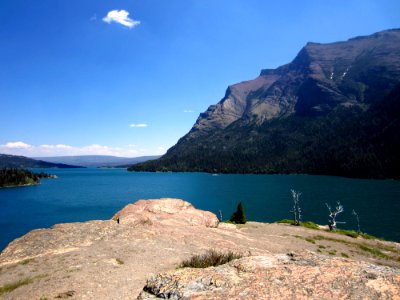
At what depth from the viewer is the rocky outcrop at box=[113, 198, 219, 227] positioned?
119 ft

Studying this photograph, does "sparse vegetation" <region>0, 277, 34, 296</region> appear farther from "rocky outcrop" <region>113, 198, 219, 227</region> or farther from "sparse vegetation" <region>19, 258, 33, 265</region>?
"rocky outcrop" <region>113, 198, 219, 227</region>

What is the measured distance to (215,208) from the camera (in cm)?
12269

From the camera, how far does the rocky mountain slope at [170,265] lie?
9.83 metres

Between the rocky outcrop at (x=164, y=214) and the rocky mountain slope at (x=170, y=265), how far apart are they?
0.45 feet

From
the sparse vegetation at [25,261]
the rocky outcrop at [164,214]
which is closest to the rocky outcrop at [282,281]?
the sparse vegetation at [25,261]

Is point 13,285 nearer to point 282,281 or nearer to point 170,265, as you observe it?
point 170,265

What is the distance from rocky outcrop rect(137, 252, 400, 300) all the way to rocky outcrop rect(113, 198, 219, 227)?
24.6m

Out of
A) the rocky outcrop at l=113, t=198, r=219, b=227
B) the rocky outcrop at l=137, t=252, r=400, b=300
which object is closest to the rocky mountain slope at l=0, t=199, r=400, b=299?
the rocky outcrop at l=137, t=252, r=400, b=300

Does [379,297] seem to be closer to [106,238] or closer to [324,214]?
[106,238]

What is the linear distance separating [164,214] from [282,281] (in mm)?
32697

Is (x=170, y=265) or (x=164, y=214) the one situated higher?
(x=164, y=214)

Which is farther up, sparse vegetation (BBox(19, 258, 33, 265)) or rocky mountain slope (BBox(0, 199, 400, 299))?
rocky mountain slope (BBox(0, 199, 400, 299))

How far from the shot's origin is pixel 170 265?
74.4 feet

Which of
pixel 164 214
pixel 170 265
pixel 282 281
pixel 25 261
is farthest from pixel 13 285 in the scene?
pixel 164 214
